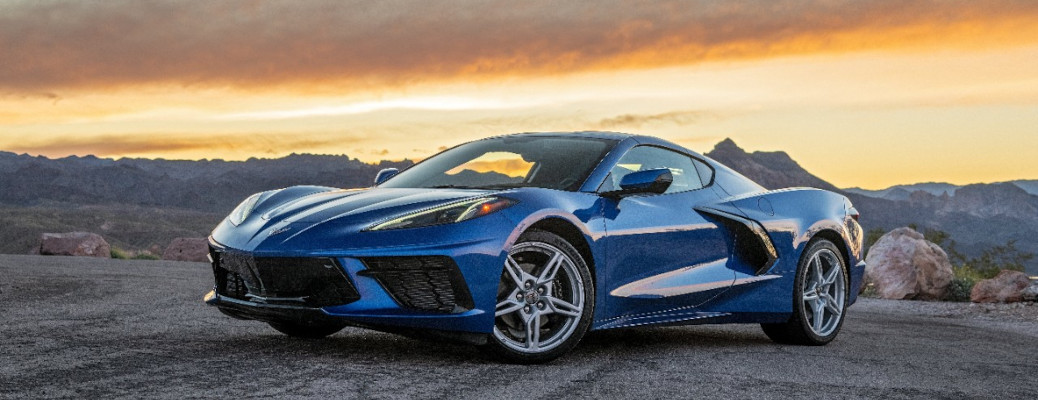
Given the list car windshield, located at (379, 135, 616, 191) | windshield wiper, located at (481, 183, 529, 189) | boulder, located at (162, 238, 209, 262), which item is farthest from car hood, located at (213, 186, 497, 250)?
boulder, located at (162, 238, 209, 262)

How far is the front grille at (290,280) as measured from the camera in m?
4.79

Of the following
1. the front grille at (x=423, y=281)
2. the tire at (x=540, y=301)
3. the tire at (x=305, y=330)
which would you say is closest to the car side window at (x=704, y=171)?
the tire at (x=540, y=301)

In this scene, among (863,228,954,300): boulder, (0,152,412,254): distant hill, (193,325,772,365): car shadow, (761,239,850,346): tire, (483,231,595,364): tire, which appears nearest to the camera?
(483,231,595,364): tire

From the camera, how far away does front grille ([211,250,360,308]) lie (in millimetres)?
4785

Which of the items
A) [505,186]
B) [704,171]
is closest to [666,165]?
[704,171]

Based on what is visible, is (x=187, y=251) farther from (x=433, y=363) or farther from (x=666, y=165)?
(x=433, y=363)

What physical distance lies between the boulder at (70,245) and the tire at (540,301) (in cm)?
1923

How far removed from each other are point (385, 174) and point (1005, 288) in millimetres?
10110

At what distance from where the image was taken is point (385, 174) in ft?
22.0

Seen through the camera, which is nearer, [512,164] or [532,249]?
[532,249]

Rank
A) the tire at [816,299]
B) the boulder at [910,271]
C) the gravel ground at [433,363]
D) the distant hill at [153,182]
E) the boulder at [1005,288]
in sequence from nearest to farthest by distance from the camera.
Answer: the gravel ground at [433,363]
the tire at [816,299]
the boulder at [1005,288]
the boulder at [910,271]
the distant hill at [153,182]

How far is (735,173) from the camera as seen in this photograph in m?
7.02

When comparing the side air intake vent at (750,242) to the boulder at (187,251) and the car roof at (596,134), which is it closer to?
the car roof at (596,134)

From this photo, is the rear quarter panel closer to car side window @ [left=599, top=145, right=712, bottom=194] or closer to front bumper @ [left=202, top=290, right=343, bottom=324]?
car side window @ [left=599, top=145, right=712, bottom=194]
